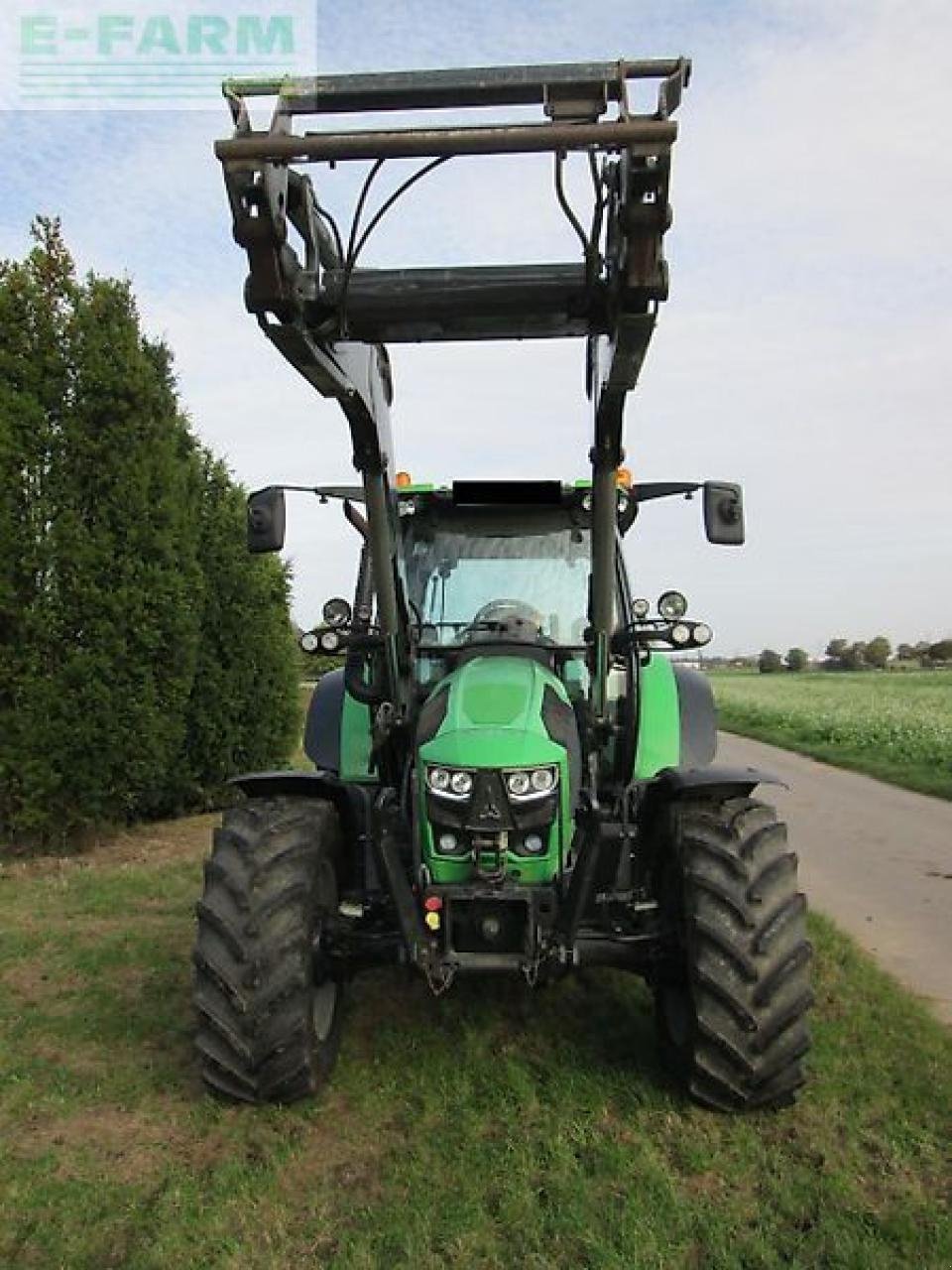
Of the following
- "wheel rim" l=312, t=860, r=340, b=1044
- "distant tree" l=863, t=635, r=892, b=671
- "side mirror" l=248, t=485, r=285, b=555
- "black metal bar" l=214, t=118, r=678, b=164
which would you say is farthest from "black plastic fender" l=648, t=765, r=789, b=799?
"distant tree" l=863, t=635, r=892, b=671

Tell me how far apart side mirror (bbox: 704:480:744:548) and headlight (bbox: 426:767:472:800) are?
4.67 ft

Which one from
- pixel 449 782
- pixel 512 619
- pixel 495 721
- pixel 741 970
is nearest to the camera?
pixel 741 970

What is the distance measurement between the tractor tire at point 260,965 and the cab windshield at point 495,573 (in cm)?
142

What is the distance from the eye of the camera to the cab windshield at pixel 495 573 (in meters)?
5.15

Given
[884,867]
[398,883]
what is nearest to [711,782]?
[398,883]

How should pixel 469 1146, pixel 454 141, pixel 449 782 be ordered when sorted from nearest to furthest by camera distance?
pixel 454 141 → pixel 469 1146 → pixel 449 782

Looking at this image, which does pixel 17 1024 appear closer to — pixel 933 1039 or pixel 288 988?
pixel 288 988

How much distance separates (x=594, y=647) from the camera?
15.1ft

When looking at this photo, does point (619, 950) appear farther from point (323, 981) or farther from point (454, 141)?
point (454, 141)

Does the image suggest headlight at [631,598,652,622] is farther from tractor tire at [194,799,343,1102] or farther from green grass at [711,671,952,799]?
green grass at [711,671,952,799]

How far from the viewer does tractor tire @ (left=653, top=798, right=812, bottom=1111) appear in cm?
386

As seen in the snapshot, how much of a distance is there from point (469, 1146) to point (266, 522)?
254 centimetres

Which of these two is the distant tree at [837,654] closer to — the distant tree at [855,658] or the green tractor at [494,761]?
the distant tree at [855,658]

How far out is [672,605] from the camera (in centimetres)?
503
